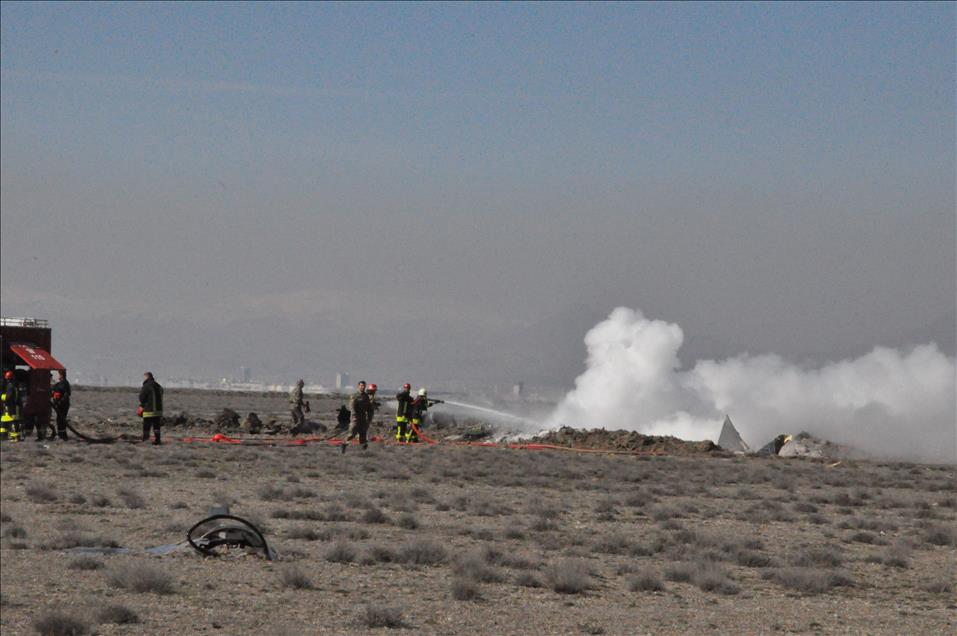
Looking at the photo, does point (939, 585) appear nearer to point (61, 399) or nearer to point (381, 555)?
point (381, 555)

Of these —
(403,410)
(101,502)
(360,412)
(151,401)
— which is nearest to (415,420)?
(403,410)

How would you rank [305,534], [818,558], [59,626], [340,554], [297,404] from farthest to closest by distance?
[297,404] < [305,534] < [818,558] < [340,554] < [59,626]

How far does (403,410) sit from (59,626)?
951 inches

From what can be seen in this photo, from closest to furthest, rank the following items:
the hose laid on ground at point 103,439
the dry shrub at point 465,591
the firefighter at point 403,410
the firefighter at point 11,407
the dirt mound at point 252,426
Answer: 1. the dry shrub at point 465,591
2. the firefighter at point 11,407
3. the hose laid on ground at point 103,439
4. the firefighter at point 403,410
5. the dirt mound at point 252,426

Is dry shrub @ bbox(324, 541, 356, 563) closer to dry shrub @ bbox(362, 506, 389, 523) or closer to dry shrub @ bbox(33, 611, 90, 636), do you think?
dry shrub @ bbox(362, 506, 389, 523)

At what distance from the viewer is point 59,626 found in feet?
35.3

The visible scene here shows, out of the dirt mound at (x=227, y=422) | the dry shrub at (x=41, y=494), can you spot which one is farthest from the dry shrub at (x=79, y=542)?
the dirt mound at (x=227, y=422)

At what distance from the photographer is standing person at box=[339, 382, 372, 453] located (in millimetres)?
31219

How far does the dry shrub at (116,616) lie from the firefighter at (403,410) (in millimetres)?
22382

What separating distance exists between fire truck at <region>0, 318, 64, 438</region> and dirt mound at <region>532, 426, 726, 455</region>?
15084 millimetres

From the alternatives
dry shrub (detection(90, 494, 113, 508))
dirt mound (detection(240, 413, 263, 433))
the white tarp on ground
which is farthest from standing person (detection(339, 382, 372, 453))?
the white tarp on ground

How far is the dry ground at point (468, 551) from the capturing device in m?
12.2

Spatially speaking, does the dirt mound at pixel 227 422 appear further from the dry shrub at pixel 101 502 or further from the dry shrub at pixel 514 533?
the dry shrub at pixel 514 533

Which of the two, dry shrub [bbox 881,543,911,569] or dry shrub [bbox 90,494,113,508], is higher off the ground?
dry shrub [bbox 90,494,113,508]
